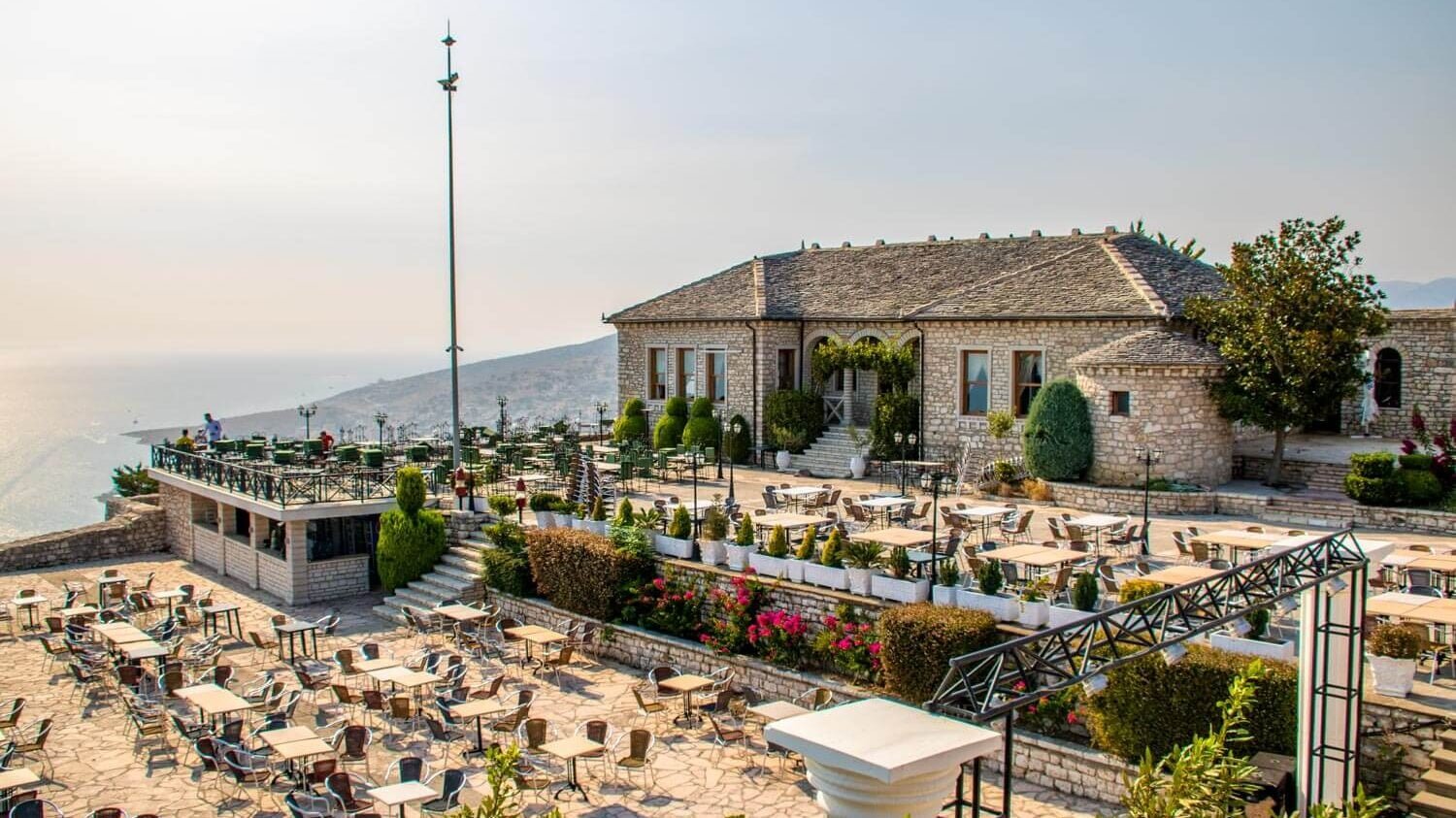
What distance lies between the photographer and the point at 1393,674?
41.0 feet

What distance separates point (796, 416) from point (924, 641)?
50.7ft

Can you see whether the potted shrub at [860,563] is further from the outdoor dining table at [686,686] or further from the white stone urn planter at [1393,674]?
the white stone urn planter at [1393,674]

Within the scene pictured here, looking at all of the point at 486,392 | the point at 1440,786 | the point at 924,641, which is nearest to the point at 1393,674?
the point at 1440,786

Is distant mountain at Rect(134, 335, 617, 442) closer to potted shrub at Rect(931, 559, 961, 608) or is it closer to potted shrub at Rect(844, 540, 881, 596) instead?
potted shrub at Rect(844, 540, 881, 596)

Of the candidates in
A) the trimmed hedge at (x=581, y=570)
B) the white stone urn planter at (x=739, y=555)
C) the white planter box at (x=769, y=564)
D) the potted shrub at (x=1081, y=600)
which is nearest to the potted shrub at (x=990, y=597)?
the potted shrub at (x=1081, y=600)

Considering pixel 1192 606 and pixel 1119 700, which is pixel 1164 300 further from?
pixel 1192 606

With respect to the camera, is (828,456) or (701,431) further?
(701,431)

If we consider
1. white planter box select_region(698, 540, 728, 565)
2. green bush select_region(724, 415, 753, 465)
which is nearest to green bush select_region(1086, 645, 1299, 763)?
white planter box select_region(698, 540, 728, 565)

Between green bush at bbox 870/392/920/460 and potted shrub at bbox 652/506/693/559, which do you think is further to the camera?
green bush at bbox 870/392/920/460

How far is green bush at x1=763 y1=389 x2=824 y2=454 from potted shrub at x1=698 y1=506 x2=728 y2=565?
10715mm

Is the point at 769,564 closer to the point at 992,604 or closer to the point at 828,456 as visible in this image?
the point at 992,604

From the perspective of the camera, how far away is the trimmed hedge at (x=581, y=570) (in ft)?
65.4

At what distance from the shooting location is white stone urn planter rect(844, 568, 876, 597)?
16.8m

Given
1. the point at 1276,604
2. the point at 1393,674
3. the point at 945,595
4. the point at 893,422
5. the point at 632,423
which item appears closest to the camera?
the point at 1276,604
